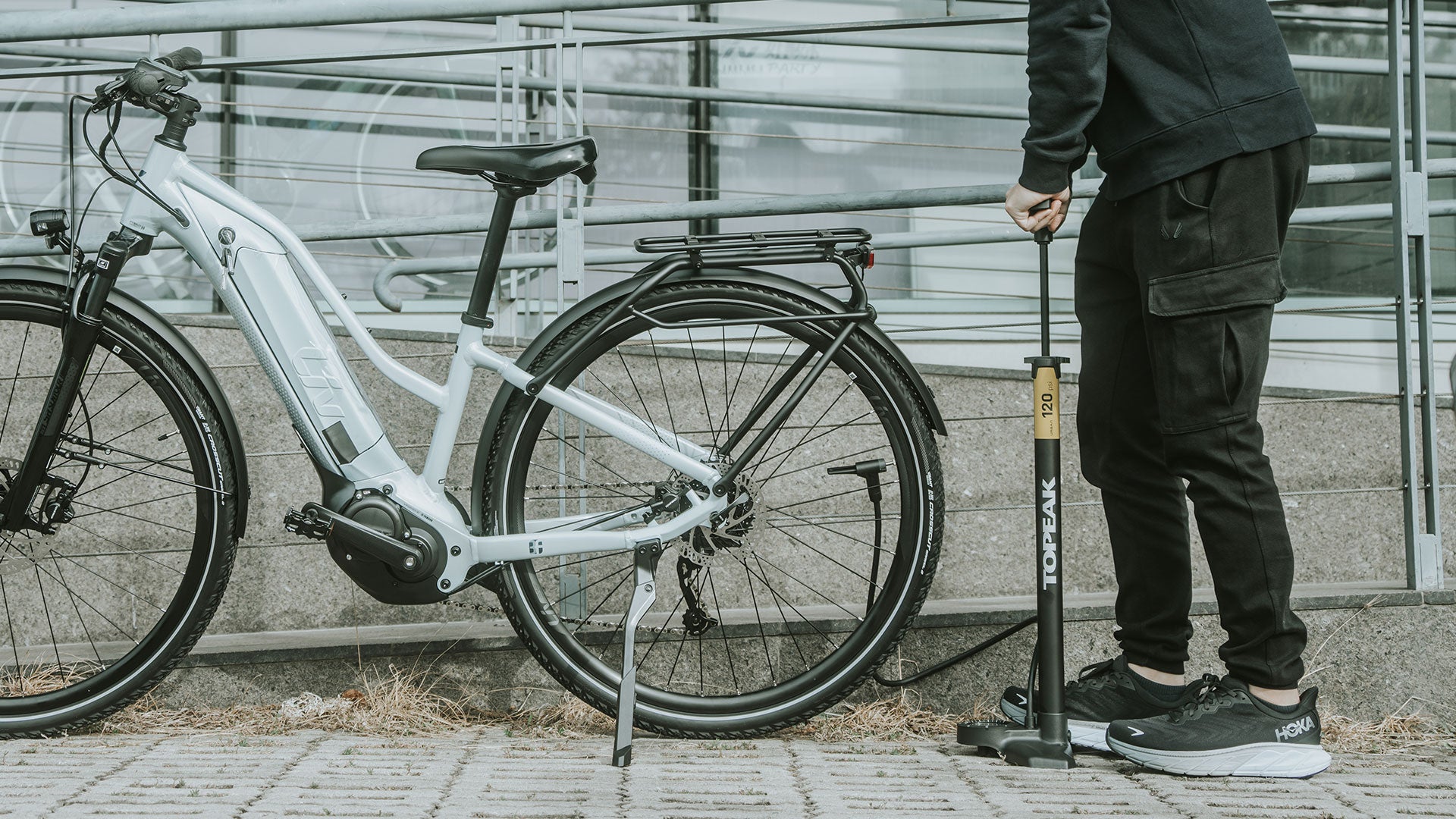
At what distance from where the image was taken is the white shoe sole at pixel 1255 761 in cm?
190

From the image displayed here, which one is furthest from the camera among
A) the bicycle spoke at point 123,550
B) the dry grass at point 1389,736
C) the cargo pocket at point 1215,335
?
the bicycle spoke at point 123,550

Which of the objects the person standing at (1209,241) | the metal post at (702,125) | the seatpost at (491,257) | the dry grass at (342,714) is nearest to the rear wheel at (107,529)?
the dry grass at (342,714)

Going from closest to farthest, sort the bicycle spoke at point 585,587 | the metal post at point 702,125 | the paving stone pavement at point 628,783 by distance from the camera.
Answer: the paving stone pavement at point 628,783 < the bicycle spoke at point 585,587 < the metal post at point 702,125

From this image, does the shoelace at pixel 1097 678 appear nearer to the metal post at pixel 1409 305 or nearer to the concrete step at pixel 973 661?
the concrete step at pixel 973 661

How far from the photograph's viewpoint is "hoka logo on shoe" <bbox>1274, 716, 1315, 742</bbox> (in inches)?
75.7

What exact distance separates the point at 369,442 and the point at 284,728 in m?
0.61

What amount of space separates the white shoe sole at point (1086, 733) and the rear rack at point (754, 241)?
36.7 inches

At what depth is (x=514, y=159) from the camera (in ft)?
6.77

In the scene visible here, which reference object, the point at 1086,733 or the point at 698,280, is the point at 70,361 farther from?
the point at 1086,733

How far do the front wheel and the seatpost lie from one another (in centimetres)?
15

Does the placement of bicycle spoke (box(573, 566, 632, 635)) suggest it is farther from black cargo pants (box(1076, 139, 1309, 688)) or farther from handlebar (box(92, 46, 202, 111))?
handlebar (box(92, 46, 202, 111))

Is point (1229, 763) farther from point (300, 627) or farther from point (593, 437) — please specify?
point (300, 627)

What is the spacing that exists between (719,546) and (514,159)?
81 centimetres

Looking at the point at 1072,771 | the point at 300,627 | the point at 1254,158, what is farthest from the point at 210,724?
the point at 1254,158
